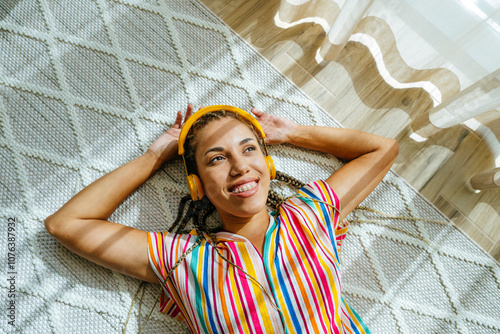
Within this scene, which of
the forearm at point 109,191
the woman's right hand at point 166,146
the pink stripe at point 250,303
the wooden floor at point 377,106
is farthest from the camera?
the wooden floor at point 377,106

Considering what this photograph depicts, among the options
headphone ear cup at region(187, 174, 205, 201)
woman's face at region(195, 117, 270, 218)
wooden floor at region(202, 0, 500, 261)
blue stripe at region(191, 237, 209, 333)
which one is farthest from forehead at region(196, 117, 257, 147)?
wooden floor at region(202, 0, 500, 261)

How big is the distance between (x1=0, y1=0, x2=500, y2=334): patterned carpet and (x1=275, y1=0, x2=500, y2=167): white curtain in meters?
0.28

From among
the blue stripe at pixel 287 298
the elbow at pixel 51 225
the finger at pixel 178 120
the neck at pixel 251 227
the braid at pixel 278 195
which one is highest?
the finger at pixel 178 120

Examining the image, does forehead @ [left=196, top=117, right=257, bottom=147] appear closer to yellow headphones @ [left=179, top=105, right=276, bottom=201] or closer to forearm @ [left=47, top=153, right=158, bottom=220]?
yellow headphones @ [left=179, top=105, right=276, bottom=201]

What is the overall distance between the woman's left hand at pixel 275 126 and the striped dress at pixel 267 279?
0.94ft

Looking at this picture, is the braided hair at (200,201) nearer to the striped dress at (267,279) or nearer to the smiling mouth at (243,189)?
the striped dress at (267,279)

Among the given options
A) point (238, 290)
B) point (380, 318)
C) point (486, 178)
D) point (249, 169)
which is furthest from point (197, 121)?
point (486, 178)

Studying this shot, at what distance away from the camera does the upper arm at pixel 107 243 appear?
1.02m

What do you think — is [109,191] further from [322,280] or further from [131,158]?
[322,280]

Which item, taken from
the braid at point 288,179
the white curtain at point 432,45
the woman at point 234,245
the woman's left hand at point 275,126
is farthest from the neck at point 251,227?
the white curtain at point 432,45

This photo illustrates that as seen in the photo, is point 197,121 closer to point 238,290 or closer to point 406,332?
point 238,290

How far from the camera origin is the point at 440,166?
56.0 inches

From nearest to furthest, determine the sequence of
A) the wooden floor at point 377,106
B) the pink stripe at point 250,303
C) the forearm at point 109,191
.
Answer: the pink stripe at point 250,303 → the forearm at point 109,191 → the wooden floor at point 377,106

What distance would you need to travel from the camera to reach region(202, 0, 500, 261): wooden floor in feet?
4.58
